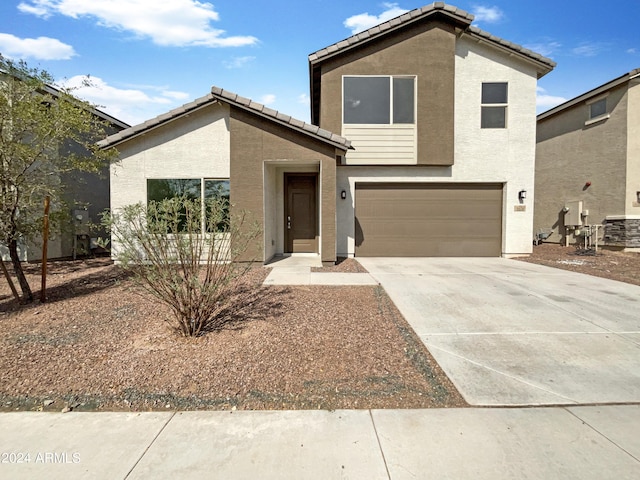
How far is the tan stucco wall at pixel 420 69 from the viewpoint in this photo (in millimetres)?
10516

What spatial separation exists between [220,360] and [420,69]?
10.4 meters

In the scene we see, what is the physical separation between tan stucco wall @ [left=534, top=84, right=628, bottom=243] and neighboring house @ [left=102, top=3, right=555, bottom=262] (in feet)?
13.1

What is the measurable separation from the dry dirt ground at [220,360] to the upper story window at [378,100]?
703cm

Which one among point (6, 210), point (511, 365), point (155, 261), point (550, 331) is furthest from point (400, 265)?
point (6, 210)

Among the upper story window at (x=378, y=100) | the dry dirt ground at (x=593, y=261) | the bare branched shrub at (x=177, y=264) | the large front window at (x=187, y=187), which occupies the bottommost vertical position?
the dry dirt ground at (x=593, y=261)

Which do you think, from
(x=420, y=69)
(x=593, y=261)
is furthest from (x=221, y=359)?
(x=593, y=261)

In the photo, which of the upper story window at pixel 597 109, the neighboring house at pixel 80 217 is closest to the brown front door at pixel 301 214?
the neighboring house at pixel 80 217

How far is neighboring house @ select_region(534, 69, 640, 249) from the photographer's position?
470 inches

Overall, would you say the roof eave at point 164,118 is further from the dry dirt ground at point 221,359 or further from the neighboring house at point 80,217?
the dry dirt ground at point 221,359

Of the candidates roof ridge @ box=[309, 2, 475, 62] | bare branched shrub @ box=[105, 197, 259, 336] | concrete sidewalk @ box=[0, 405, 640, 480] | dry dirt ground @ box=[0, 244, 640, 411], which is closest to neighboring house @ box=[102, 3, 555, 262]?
roof ridge @ box=[309, 2, 475, 62]

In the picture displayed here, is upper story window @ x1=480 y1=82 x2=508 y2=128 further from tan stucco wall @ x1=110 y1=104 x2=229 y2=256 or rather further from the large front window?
the large front window

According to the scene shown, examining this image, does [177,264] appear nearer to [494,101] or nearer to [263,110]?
[263,110]

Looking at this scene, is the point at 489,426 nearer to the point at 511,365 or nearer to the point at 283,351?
the point at 511,365

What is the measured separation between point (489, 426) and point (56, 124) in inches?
270
